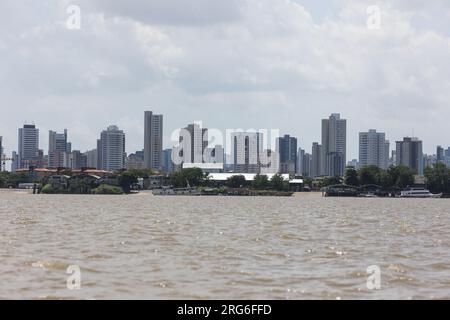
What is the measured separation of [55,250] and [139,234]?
10.8 metres

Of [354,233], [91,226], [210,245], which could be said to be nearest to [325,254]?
[210,245]

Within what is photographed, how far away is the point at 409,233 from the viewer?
2039 inches

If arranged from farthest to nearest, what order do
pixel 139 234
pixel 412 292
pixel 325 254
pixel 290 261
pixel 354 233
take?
pixel 354 233
pixel 139 234
pixel 325 254
pixel 290 261
pixel 412 292

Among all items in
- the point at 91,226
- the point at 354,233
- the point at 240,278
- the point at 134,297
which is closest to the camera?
the point at 134,297

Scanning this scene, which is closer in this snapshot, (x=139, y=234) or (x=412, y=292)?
(x=412, y=292)

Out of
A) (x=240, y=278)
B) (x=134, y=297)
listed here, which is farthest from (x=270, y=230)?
(x=134, y=297)

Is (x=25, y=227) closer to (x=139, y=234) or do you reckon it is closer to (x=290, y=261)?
(x=139, y=234)

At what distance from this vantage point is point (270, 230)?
5072cm

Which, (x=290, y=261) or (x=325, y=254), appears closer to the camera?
(x=290, y=261)

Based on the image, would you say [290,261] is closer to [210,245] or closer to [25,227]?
[210,245]
